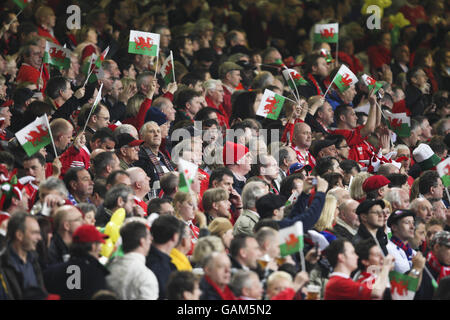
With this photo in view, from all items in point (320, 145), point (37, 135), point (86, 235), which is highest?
point (86, 235)

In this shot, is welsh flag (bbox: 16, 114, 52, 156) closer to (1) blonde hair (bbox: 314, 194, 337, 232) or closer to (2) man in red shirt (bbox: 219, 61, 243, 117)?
(1) blonde hair (bbox: 314, 194, 337, 232)

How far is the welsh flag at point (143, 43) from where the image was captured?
41.1 feet

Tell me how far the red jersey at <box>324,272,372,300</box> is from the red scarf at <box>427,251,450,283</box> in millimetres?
1209

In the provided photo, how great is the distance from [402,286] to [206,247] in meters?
1.41

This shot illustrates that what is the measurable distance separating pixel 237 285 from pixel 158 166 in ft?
11.7

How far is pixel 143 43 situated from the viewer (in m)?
12.6

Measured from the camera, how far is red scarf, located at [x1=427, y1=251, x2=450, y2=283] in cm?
847

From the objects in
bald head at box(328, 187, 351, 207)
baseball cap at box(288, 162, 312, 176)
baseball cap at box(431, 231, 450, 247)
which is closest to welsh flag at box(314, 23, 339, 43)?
baseball cap at box(288, 162, 312, 176)

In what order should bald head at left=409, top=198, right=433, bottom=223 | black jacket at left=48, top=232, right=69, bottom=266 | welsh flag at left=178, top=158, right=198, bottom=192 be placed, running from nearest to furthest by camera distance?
black jacket at left=48, top=232, right=69, bottom=266, welsh flag at left=178, top=158, right=198, bottom=192, bald head at left=409, top=198, right=433, bottom=223

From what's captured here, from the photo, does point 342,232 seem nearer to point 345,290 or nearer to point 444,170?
point 345,290

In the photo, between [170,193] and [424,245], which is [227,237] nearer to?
[170,193]

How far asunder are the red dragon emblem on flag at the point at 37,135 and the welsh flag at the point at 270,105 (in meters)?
3.28

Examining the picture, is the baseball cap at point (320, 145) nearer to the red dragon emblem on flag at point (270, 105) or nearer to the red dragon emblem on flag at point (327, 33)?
the red dragon emblem on flag at point (270, 105)

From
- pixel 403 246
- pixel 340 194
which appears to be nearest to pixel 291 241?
pixel 403 246
